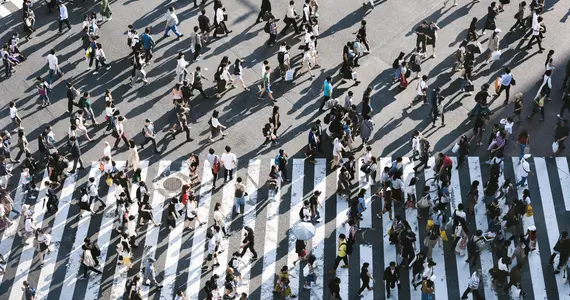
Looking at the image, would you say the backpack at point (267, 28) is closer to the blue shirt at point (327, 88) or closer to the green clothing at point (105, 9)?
the blue shirt at point (327, 88)

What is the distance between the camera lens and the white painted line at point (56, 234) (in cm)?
2958

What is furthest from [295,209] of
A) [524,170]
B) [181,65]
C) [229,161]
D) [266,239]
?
[181,65]

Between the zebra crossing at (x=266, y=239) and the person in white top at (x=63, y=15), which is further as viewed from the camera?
the person in white top at (x=63, y=15)

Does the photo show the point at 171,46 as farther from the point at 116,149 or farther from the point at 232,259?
the point at 232,259

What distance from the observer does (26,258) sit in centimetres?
3041

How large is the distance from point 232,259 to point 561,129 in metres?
13.2

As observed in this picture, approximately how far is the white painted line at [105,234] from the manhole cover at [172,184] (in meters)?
1.86

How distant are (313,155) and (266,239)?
4.32 metres

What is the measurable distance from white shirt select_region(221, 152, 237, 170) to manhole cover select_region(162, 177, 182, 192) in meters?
1.94

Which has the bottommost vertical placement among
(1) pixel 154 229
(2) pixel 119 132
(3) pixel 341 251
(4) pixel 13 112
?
(3) pixel 341 251

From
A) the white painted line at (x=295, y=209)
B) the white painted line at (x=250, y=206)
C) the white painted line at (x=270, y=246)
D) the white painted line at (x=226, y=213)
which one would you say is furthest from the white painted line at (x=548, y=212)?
the white painted line at (x=226, y=213)

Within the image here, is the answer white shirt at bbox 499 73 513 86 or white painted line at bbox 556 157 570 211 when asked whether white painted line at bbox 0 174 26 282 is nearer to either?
white shirt at bbox 499 73 513 86

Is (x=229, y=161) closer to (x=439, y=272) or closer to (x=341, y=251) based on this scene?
(x=341, y=251)

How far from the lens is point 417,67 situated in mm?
37000
